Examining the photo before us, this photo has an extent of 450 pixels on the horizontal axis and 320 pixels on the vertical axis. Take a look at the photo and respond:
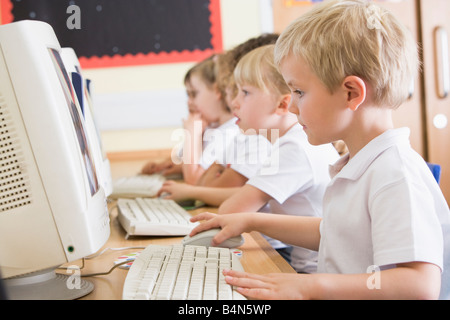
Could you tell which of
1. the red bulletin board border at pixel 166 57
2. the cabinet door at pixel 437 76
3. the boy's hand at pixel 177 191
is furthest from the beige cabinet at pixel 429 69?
the boy's hand at pixel 177 191

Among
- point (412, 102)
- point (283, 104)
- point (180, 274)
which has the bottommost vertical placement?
point (412, 102)

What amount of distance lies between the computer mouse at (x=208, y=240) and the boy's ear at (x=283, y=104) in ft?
1.61

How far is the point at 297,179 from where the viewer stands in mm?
1222

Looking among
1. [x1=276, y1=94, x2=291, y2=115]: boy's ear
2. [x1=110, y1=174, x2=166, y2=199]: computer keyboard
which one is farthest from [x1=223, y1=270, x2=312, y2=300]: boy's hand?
[x1=110, y1=174, x2=166, y2=199]: computer keyboard

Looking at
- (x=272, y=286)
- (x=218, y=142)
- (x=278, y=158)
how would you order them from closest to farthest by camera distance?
(x=272, y=286) < (x=278, y=158) < (x=218, y=142)

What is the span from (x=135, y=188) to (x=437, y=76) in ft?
6.90

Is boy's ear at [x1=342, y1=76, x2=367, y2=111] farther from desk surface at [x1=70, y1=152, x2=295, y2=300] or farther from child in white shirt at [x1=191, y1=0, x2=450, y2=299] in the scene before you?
desk surface at [x1=70, y1=152, x2=295, y2=300]

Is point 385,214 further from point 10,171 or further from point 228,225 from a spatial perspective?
point 10,171

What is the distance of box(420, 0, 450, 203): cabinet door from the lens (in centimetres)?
311

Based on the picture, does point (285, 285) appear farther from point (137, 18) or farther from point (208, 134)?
point (137, 18)

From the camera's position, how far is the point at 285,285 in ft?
2.19

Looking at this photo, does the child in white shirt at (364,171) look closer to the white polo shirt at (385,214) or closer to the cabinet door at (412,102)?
the white polo shirt at (385,214)

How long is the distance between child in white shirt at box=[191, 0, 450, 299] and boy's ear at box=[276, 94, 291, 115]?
464 mm

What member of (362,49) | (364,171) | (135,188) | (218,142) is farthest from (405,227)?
(218,142)
